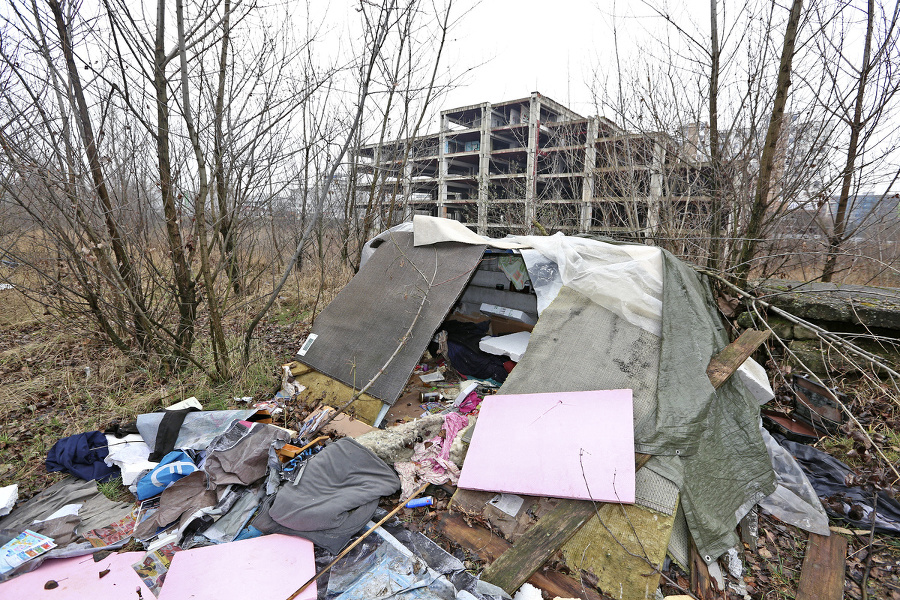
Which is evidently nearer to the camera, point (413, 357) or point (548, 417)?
point (548, 417)

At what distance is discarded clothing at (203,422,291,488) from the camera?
253 centimetres

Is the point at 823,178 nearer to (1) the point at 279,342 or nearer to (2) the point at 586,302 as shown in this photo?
(2) the point at 586,302

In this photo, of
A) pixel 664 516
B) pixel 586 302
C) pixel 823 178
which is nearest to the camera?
pixel 664 516

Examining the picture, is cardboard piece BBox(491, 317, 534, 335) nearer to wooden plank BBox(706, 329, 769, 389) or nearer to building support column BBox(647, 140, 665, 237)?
wooden plank BBox(706, 329, 769, 389)

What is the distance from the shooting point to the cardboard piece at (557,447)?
87.9 inches

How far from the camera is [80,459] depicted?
2711mm

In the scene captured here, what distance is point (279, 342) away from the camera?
16.7 ft

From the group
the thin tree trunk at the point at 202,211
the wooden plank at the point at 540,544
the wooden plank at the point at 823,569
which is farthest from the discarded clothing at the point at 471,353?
the wooden plank at the point at 823,569

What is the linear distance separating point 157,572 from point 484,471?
1.76 meters

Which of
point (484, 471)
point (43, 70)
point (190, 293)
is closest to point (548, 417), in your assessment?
point (484, 471)

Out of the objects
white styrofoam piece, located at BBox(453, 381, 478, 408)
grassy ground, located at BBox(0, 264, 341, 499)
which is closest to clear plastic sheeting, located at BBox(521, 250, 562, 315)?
white styrofoam piece, located at BBox(453, 381, 478, 408)

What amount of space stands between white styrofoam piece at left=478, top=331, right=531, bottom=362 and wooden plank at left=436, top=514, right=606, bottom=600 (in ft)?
5.02

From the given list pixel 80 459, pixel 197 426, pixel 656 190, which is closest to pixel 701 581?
pixel 197 426

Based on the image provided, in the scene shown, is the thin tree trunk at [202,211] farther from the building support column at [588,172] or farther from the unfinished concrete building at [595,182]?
the building support column at [588,172]
